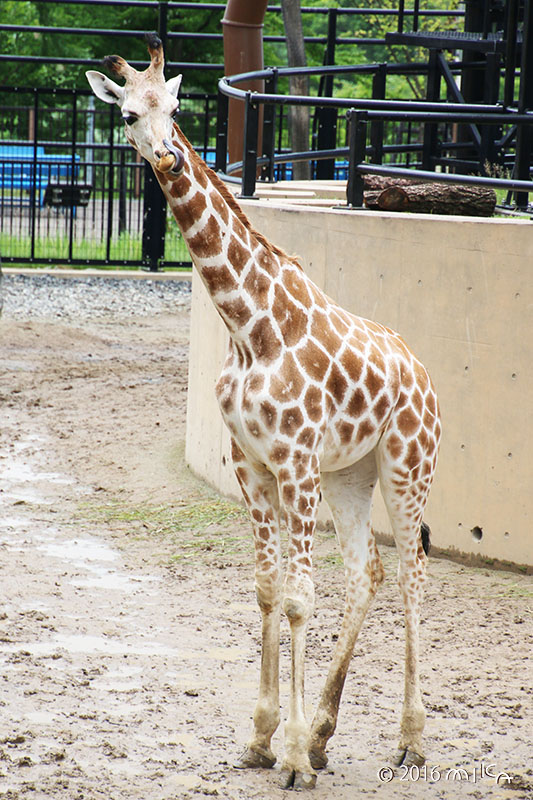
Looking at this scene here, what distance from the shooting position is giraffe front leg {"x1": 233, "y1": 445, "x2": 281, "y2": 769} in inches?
162

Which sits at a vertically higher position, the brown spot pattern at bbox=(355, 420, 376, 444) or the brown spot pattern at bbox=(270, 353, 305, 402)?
the brown spot pattern at bbox=(270, 353, 305, 402)

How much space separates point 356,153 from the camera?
6590mm


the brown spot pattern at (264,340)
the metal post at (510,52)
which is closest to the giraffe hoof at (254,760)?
the brown spot pattern at (264,340)

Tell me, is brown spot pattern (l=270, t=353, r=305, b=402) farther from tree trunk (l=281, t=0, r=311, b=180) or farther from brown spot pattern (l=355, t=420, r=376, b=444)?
tree trunk (l=281, t=0, r=311, b=180)

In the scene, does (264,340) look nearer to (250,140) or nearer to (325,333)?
(325,333)

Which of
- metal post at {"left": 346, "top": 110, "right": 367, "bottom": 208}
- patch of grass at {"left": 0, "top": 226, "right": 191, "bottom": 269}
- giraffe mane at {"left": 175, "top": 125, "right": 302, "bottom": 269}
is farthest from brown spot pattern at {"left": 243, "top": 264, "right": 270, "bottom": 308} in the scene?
patch of grass at {"left": 0, "top": 226, "right": 191, "bottom": 269}

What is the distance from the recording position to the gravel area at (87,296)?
45.6 feet

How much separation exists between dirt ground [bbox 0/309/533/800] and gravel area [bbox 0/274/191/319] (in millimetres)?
5367

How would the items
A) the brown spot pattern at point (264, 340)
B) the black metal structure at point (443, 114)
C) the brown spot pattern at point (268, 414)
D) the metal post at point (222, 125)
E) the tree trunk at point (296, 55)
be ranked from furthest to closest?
the tree trunk at point (296, 55)
the metal post at point (222, 125)
the black metal structure at point (443, 114)
the brown spot pattern at point (264, 340)
the brown spot pattern at point (268, 414)

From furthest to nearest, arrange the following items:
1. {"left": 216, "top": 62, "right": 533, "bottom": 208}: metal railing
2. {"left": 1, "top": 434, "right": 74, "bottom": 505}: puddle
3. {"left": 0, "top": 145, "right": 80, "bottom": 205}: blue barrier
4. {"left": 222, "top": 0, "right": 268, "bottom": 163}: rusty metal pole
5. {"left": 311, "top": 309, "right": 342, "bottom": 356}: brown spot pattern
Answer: {"left": 0, "top": 145, "right": 80, "bottom": 205}: blue barrier, {"left": 222, "top": 0, "right": 268, "bottom": 163}: rusty metal pole, {"left": 1, "top": 434, "right": 74, "bottom": 505}: puddle, {"left": 216, "top": 62, "right": 533, "bottom": 208}: metal railing, {"left": 311, "top": 309, "right": 342, "bottom": 356}: brown spot pattern

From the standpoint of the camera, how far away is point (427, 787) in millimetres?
4125

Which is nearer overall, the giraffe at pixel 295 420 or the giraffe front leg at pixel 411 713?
→ the giraffe at pixel 295 420

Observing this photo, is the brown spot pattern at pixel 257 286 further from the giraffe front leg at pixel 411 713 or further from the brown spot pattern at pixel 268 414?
the giraffe front leg at pixel 411 713

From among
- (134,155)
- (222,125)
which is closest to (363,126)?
(222,125)
